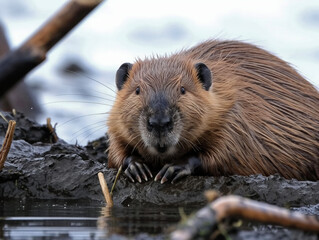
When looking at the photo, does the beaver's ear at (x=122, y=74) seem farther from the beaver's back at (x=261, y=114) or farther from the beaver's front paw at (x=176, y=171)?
the beaver's front paw at (x=176, y=171)

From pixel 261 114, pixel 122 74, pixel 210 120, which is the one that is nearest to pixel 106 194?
pixel 210 120

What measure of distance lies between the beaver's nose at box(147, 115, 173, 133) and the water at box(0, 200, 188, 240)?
503 mm

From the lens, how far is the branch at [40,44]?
210 cm

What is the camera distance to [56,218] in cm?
431

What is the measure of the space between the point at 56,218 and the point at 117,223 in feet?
1.45

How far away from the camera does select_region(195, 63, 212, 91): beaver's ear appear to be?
17.9 feet

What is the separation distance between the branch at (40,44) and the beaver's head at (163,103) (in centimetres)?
264

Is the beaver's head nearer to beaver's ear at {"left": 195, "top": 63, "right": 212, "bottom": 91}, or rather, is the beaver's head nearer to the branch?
beaver's ear at {"left": 195, "top": 63, "right": 212, "bottom": 91}

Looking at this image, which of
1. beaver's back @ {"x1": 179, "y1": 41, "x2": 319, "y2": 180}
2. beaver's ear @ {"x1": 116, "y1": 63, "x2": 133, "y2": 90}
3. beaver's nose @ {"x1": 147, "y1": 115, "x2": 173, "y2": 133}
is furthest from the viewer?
beaver's ear @ {"x1": 116, "y1": 63, "x2": 133, "y2": 90}

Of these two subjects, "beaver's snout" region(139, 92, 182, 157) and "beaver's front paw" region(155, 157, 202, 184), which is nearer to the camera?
"beaver's snout" region(139, 92, 182, 157)

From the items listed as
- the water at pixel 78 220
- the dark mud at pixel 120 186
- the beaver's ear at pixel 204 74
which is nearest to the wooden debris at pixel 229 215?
the water at pixel 78 220

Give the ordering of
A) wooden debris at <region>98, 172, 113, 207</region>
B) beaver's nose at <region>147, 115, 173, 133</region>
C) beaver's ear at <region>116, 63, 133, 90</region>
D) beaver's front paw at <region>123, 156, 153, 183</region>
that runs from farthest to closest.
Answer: beaver's ear at <region>116, 63, 133, 90</region> < beaver's front paw at <region>123, 156, 153, 183</region> < wooden debris at <region>98, 172, 113, 207</region> < beaver's nose at <region>147, 115, 173, 133</region>

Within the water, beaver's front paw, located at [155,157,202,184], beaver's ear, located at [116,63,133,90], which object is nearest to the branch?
the water

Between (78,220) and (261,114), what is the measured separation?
6.41 ft
